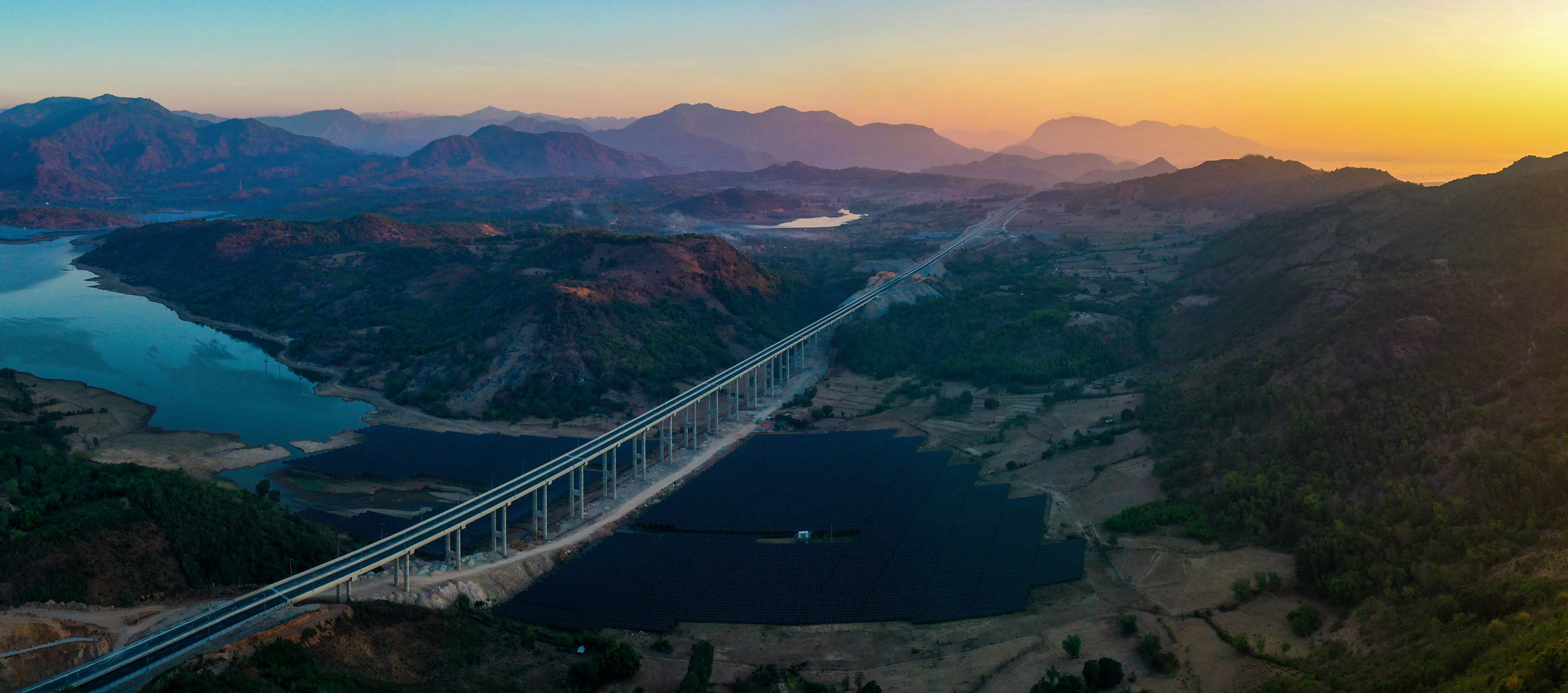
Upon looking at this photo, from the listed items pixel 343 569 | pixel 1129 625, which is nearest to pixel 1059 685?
pixel 1129 625

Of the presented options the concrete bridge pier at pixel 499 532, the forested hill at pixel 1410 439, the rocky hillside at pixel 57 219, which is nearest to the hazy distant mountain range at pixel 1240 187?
the forested hill at pixel 1410 439

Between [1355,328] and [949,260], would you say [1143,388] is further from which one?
[949,260]


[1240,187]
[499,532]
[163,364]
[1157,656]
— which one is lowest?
[1157,656]

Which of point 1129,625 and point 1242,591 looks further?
point 1242,591

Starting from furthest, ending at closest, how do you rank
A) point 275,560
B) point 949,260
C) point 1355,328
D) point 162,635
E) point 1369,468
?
point 949,260, point 1355,328, point 1369,468, point 275,560, point 162,635

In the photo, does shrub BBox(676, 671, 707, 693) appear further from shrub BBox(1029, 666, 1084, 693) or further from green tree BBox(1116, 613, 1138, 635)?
green tree BBox(1116, 613, 1138, 635)

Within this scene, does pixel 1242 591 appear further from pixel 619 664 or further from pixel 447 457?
pixel 447 457

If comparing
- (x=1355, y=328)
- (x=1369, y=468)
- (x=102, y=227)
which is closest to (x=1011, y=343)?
(x=1355, y=328)

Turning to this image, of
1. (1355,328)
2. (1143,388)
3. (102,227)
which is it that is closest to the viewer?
(1355,328)
